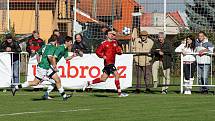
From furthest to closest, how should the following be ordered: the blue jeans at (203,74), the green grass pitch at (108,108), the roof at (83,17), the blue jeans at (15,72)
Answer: the roof at (83,17) < the blue jeans at (15,72) < the blue jeans at (203,74) < the green grass pitch at (108,108)

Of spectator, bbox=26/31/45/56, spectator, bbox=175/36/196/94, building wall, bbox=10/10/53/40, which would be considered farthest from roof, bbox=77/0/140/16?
spectator, bbox=175/36/196/94

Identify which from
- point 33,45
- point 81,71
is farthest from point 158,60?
point 33,45

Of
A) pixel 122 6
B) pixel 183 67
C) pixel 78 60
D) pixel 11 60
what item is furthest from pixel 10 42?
pixel 122 6

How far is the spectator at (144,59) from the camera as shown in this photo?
2478 cm

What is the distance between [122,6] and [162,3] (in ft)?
18.7

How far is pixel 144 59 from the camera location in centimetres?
2478

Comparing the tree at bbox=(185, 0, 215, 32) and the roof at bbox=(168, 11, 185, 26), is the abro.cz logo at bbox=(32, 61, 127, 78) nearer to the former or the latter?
the roof at bbox=(168, 11, 185, 26)

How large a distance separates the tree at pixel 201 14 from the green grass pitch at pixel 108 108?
10786mm

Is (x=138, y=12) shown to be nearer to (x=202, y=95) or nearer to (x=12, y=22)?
(x=12, y=22)

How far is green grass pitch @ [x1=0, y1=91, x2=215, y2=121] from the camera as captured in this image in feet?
50.3

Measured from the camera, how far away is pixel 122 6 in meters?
36.2

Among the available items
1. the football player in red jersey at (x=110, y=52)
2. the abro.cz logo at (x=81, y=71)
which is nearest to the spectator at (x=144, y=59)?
the abro.cz logo at (x=81, y=71)

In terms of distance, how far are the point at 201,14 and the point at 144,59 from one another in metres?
10.7

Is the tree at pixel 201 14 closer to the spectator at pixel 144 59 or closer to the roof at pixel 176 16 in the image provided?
the roof at pixel 176 16
